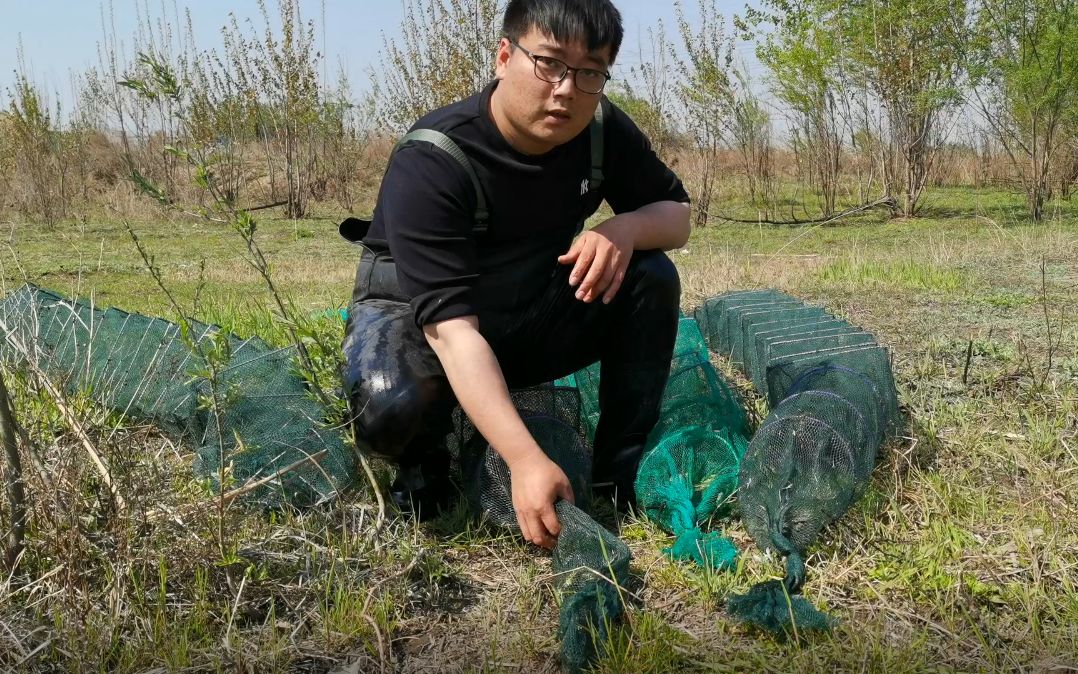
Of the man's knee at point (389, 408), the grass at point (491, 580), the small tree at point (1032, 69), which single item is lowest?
the grass at point (491, 580)

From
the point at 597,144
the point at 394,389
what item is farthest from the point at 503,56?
the point at 394,389

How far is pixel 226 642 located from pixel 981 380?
8.23 ft

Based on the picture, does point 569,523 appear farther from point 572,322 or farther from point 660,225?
point 660,225

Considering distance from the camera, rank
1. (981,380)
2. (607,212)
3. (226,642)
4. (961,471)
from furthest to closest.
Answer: (607,212), (981,380), (961,471), (226,642)

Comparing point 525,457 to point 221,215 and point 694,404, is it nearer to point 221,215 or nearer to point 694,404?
point 221,215

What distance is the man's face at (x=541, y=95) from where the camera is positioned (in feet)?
7.23

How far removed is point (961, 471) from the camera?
2633mm

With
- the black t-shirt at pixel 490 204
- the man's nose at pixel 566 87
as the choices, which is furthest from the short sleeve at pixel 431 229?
the man's nose at pixel 566 87

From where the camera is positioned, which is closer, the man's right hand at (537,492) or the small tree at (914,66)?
the man's right hand at (537,492)

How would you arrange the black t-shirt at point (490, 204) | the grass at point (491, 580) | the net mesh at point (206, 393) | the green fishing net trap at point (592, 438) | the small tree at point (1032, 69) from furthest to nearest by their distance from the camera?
the small tree at point (1032, 69) < the net mesh at point (206, 393) < the black t-shirt at point (490, 204) < the green fishing net trap at point (592, 438) < the grass at point (491, 580)

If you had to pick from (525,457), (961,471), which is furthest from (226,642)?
(961,471)

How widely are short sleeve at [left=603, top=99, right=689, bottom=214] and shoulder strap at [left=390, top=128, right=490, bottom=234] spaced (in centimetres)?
38

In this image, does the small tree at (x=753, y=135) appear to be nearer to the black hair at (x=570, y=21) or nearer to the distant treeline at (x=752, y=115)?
the distant treeline at (x=752, y=115)

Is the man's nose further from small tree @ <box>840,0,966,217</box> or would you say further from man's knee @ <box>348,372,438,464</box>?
small tree @ <box>840,0,966,217</box>
